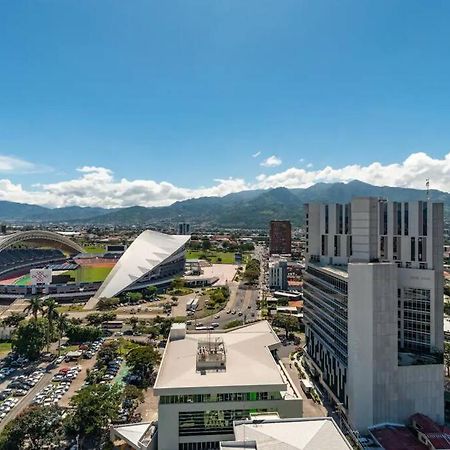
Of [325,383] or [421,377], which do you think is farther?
[325,383]

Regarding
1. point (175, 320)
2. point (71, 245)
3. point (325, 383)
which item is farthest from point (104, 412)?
point (71, 245)

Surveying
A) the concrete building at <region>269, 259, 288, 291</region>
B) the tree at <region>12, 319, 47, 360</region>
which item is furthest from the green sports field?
the concrete building at <region>269, 259, 288, 291</region>

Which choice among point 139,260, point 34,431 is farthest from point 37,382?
point 139,260

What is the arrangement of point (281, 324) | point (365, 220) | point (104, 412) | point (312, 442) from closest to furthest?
point (312, 442) → point (104, 412) → point (365, 220) → point (281, 324)

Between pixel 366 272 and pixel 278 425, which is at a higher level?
pixel 366 272

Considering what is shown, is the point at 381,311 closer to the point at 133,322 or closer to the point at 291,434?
the point at 291,434

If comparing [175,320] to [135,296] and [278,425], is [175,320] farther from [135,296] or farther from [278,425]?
[278,425]
